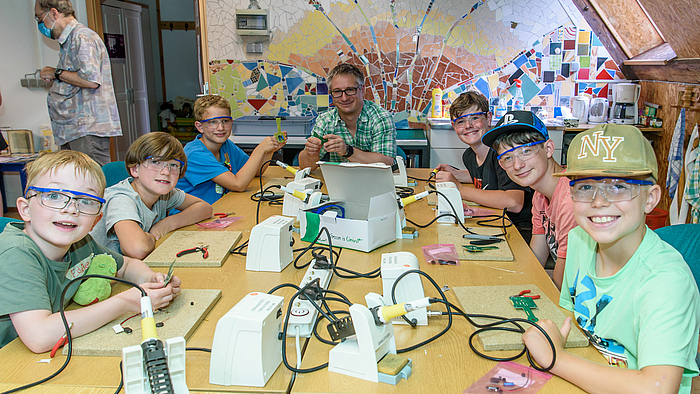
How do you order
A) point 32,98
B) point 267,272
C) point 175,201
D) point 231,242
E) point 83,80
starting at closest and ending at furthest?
point 267,272
point 231,242
point 175,201
point 83,80
point 32,98

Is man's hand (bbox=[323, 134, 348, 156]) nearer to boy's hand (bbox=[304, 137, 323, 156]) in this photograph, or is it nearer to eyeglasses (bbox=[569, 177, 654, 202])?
boy's hand (bbox=[304, 137, 323, 156])

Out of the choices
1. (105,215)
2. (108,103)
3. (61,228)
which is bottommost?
(105,215)

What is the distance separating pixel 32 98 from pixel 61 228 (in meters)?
4.23

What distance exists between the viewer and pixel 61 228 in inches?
47.1

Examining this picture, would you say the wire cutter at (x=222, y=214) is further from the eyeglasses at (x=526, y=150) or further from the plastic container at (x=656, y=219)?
the plastic container at (x=656, y=219)

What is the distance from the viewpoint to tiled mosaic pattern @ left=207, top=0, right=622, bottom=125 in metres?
4.34

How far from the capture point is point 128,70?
19.2 feet

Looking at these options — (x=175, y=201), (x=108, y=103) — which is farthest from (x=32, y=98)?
(x=175, y=201)

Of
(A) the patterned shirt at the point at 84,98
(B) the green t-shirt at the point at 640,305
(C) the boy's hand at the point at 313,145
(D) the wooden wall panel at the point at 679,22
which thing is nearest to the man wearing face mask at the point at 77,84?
(A) the patterned shirt at the point at 84,98

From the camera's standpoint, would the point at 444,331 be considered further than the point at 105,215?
No

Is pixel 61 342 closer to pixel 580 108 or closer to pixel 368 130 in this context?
pixel 368 130

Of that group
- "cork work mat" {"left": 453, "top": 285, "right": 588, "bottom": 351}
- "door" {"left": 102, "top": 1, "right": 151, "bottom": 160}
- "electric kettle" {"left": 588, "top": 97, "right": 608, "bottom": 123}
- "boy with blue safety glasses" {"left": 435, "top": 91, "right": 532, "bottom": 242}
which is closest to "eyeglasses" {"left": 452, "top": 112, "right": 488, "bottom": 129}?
"boy with blue safety glasses" {"left": 435, "top": 91, "right": 532, "bottom": 242}

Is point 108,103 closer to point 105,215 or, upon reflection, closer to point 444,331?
point 105,215

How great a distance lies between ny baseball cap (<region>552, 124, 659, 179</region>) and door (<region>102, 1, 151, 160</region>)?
5.38m
